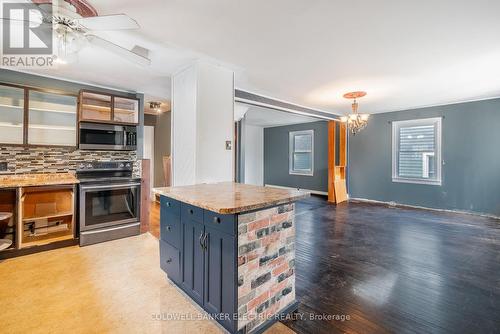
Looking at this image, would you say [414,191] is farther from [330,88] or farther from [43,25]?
[43,25]

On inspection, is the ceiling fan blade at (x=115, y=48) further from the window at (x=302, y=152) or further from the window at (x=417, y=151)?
the window at (x=302, y=152)

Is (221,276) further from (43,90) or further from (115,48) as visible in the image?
→ (43,90)

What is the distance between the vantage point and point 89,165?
11.9 feet

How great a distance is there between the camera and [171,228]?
2.10m

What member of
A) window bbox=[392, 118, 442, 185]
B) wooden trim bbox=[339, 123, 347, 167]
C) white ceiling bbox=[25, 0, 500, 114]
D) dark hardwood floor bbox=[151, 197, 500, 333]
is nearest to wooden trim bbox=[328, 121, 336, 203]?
wooden trim bbox=[339, 123, 347, 167]

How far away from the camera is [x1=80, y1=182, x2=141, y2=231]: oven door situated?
313 cm

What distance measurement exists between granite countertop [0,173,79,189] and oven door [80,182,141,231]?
27cm

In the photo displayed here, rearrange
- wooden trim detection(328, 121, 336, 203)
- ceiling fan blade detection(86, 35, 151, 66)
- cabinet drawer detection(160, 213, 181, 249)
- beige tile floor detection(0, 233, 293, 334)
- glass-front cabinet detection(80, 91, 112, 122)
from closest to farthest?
beige tile floor detection(0, 233, 293, 334) → ceiling fan blade detection(86, 35, 151, 66) → cabinet drawer detection(160, 213, 181, 249) → glass-front cabinet detection(80, 91, 112, 122) → wooden trim detection(328, 121, 336, 203)

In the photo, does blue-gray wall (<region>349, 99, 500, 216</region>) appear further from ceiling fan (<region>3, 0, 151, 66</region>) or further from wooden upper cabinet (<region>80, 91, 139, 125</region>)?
ceiling fan (<region>3, 0, 151, 66</region>)

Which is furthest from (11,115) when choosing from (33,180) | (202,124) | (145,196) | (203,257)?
(203,257)

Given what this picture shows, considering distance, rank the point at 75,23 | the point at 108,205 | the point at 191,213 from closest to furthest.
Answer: the point at 75,23
the point at 191,213
the point at 108,205

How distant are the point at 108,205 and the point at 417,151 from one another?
6.75 meters

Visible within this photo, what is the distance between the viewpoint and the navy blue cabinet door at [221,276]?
1.47 m

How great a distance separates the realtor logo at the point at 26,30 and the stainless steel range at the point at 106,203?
63.8 inches
